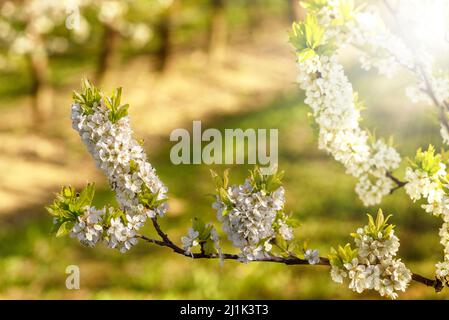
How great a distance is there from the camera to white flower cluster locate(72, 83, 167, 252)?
12.0 ft

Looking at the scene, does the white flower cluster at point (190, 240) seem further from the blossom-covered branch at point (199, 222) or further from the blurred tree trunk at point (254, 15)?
the blurred tree trunk at point (254, 15)

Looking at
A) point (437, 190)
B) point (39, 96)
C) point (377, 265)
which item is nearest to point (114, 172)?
point (377, 265)

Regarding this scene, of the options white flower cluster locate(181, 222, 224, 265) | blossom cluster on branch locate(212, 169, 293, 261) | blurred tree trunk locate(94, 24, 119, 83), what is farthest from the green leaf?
blurred tree trunk locate(94, 24, 119, 83)

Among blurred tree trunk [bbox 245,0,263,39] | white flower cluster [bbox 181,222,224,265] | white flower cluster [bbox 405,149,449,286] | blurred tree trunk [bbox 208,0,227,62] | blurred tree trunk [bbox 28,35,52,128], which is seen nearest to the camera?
white flower cluster [bbox 181,222,224,265]

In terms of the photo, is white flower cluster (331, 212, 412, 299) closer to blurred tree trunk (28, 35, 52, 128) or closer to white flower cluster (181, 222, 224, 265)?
white flower cluster (181, 222, 224, 265)

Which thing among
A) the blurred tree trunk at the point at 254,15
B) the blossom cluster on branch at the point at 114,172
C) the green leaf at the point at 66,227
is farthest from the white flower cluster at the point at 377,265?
the blurred tree trunk at the point at 254,15

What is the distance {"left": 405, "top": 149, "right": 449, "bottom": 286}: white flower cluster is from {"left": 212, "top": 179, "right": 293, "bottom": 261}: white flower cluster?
0.98m

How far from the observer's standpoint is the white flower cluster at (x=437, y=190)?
3.86m

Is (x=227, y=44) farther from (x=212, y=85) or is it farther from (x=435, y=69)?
(x=435, y=69)

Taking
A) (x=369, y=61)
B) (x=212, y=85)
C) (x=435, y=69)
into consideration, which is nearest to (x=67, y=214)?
(x=369, y=61)

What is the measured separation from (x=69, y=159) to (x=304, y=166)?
5.94m

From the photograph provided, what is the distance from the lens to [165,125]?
59.9ft

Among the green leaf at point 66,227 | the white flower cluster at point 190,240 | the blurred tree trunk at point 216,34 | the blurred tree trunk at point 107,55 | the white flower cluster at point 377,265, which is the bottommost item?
the white flower cluster at point 377,265

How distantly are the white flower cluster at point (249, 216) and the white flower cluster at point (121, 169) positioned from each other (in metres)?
0.43
